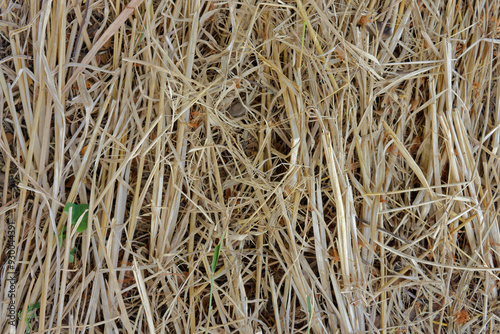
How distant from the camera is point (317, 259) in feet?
2.45

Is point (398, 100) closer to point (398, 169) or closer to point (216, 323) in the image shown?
point (398, 169)

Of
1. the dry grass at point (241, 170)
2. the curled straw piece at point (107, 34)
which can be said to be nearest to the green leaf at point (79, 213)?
the dry grass at point (241, 170)

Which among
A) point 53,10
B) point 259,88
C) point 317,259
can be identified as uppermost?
point 53,10

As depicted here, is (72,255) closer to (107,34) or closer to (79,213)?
(79,213)

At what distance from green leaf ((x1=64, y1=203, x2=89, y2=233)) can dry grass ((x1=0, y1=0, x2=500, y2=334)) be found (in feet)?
0.05

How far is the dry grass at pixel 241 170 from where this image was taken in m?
0.71

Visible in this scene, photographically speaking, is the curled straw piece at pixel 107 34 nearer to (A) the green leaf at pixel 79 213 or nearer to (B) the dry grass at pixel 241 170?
(B) the dry grass at pixel 241 170

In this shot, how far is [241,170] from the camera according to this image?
76 cm

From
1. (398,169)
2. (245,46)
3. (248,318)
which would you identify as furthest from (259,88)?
(248,318)

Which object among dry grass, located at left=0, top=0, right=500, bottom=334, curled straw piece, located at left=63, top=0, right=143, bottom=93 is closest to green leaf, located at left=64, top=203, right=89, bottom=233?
dry grass, located at left=0, top=0, right=500, bottom=334

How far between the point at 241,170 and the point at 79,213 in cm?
32

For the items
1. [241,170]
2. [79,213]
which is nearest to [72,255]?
[79,213]

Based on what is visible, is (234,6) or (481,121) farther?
(481,121)

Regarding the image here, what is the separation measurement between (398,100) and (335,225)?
29cm
